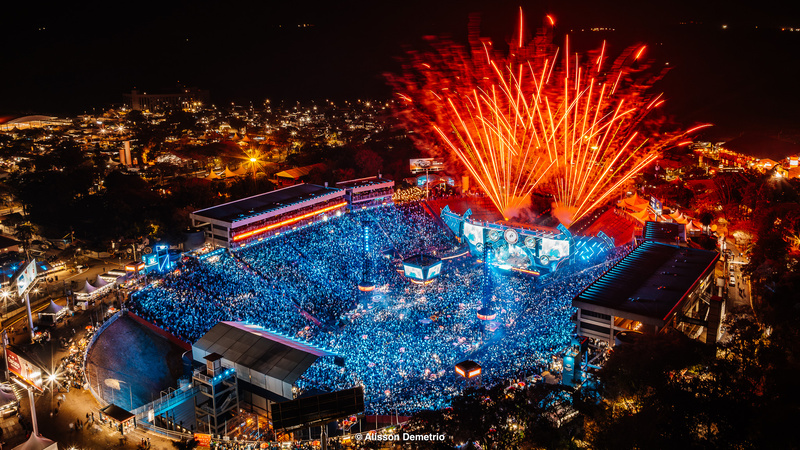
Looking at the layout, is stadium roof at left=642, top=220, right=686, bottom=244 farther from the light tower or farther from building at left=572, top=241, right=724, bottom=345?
the light tower

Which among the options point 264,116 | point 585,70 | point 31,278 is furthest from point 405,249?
point 264,116

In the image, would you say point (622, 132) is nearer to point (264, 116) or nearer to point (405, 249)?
point (405, 249)

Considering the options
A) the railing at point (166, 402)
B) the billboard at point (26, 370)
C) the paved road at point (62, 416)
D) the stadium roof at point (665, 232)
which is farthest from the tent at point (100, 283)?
the stadium roof at point (665, 232)

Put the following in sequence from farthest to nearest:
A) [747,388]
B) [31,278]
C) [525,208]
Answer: [525,208], [31,278], [747,388]

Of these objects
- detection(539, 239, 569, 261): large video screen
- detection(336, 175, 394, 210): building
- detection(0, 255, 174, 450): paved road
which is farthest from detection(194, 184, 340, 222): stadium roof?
detection(539, 239, 569, 261): large video screen

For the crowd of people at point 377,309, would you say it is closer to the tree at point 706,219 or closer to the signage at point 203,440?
the signage at point 203,440

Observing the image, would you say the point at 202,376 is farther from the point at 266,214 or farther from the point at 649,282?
the point at 649,282
